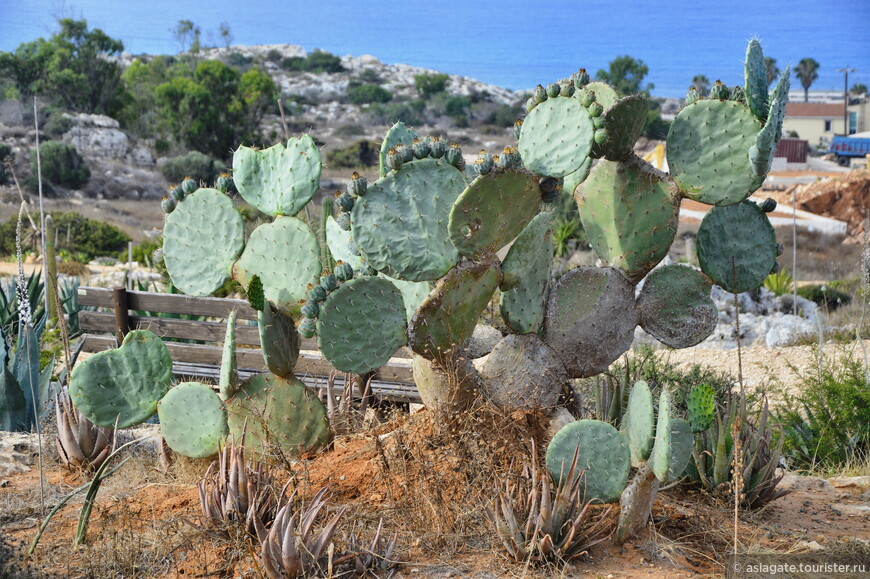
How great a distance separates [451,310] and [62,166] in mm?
27841

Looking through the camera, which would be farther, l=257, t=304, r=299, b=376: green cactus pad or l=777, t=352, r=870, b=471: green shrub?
l=777, t=352, r=870, b=471: green shrub

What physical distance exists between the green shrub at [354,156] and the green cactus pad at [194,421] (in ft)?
113

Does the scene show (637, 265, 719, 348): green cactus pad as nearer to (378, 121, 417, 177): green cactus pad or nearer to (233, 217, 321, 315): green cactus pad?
(378, 121, 417, 177): green cactus pad

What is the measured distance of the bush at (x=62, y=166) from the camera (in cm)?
2780

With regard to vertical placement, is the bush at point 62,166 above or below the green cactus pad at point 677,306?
above

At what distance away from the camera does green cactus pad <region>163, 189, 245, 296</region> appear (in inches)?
162

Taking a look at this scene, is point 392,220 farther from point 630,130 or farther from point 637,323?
point 637,323

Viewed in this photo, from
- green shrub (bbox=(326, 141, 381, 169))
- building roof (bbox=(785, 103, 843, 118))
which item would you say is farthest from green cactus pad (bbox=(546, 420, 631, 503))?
building roof (bbox=(785, 103, 843, 118))

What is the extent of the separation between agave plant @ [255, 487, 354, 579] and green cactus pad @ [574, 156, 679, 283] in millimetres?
2114

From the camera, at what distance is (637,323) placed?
4406mm

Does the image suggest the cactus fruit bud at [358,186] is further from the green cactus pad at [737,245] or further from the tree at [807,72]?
the tree at [807,72]

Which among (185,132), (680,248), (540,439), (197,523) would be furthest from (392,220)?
(185,132)

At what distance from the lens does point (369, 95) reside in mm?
63688

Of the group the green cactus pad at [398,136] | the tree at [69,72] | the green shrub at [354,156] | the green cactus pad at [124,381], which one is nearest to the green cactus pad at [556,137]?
the green cactus pad at [398,136]
